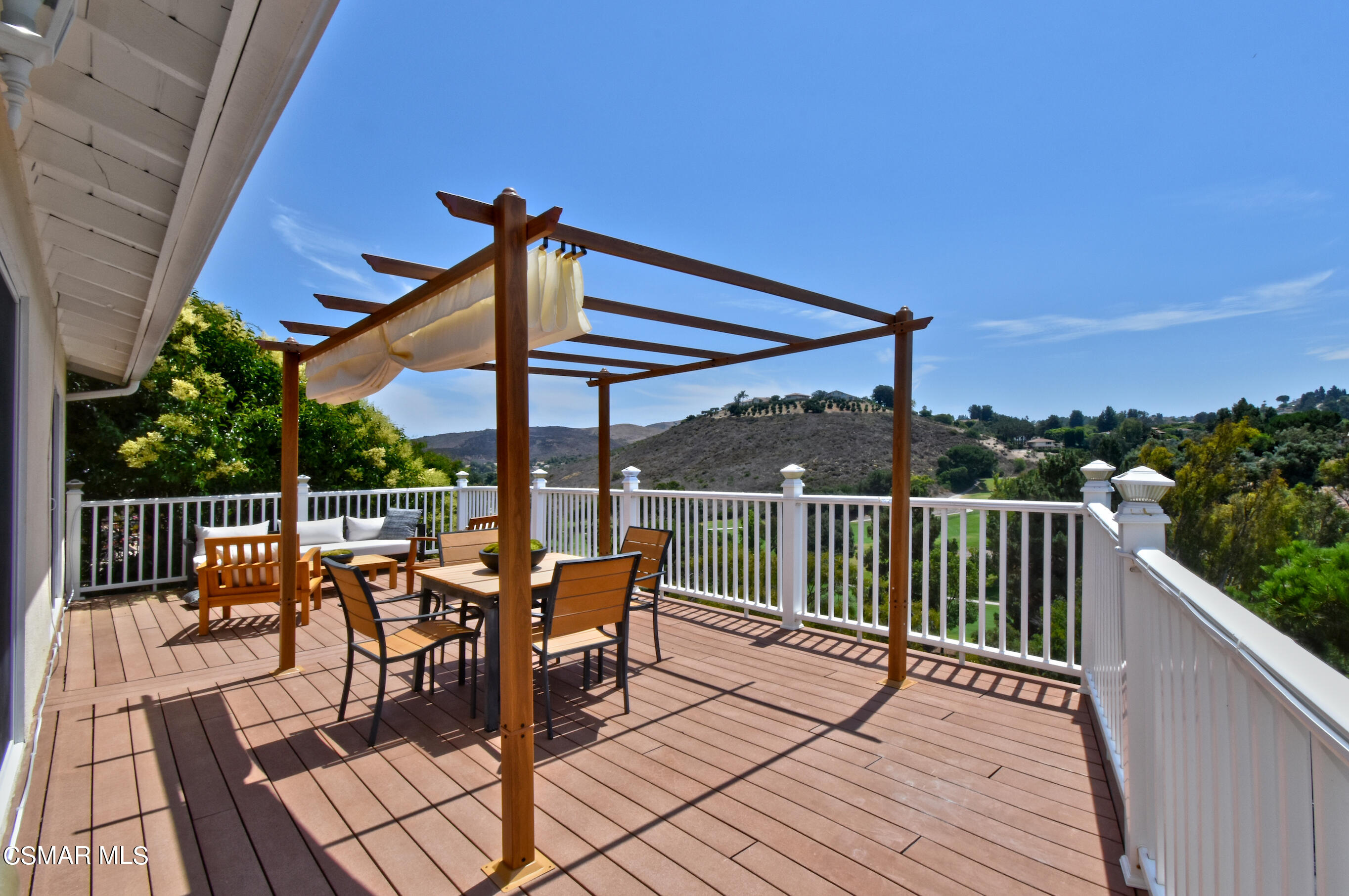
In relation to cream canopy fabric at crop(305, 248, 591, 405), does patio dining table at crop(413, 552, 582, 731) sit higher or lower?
lower

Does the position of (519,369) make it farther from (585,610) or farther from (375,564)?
(375,564)

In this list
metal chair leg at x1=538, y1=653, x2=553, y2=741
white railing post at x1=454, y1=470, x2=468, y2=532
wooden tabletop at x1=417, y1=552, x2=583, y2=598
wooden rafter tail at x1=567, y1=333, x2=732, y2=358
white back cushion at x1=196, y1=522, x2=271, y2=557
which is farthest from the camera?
white railing post at x1=454, y1=470, x2=468, y2=532

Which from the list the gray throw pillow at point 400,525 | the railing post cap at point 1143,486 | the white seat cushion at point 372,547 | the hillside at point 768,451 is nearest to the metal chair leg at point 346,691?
the railing post cap at point 1143,486

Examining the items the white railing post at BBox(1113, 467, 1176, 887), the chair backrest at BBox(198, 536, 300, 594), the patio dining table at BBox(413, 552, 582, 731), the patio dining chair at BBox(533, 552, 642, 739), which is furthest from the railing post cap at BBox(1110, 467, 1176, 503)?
the chair backrest at BBox(198, 536, 300, 594)

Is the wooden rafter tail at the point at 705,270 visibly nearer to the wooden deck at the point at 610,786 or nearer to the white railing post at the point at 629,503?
the wooden deck at the point at 610,786

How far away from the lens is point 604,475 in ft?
18.6

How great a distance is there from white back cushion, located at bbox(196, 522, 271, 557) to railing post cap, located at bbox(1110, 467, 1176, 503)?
6.79 meters

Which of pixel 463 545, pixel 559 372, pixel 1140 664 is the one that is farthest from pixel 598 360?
pixel 1140 664

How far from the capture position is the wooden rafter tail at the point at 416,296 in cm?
228

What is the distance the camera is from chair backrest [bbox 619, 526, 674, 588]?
4465 millimetres

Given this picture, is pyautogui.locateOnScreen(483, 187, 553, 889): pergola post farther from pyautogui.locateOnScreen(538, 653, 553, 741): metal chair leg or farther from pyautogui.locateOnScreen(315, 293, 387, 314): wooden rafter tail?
pyautogui.locateOnScreen(315, 293, 387, 314): wooden rafter tail

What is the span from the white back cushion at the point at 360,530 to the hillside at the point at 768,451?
943cm

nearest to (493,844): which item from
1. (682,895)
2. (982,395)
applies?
(682,895)

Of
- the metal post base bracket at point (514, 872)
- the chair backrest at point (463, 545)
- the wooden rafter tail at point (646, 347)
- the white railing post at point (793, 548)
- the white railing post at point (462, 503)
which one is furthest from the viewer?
the white railing post at point (462, 503)
